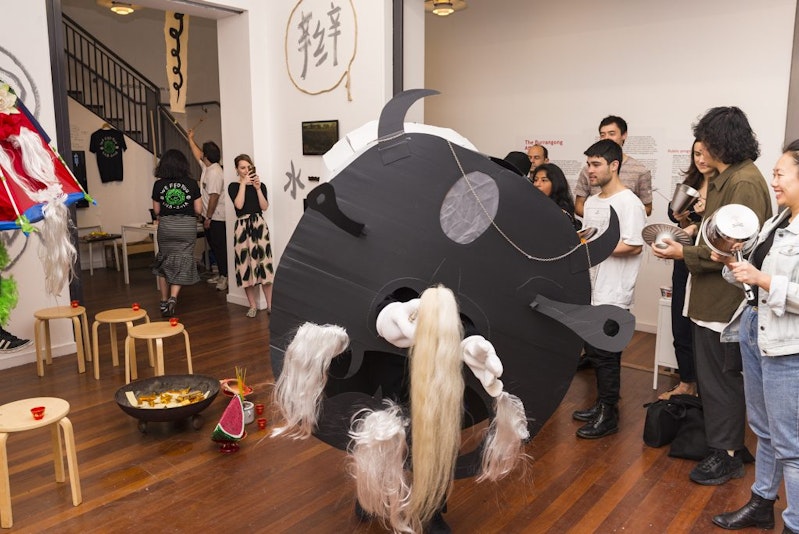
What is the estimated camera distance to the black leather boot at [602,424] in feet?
10.6

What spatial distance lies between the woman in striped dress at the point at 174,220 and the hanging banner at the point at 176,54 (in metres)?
0.87

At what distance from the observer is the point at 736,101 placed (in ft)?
14.8

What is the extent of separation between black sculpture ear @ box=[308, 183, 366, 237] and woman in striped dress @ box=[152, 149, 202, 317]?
12.8 feet

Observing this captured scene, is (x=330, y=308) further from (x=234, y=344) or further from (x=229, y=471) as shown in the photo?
(x=234, y=344)

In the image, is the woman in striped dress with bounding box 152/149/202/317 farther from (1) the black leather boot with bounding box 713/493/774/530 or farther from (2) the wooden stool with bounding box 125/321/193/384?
(1) the black leather boot with bounding box 713/493/774/530

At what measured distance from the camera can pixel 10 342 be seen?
4.23 metres

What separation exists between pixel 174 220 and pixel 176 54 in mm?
1679

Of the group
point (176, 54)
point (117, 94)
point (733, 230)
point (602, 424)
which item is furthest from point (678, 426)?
point (117, 94)

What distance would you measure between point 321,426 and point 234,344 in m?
3.09

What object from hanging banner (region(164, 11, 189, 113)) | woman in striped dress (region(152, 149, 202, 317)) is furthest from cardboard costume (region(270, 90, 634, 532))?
hanging banner (region(164, 11, 189, 113))

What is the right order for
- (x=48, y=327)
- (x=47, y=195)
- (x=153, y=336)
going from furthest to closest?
(x=48, y=327)
(x=153, y=336)
(x=47, y=195)

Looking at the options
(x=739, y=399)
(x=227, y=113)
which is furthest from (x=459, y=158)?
(x=227, y=113)

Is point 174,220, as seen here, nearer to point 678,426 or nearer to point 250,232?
point 250,232

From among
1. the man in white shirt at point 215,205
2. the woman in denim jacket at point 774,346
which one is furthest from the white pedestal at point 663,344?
the man in white shirt at point 215,205
